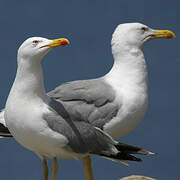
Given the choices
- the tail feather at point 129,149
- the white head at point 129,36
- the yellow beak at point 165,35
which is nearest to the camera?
the tail feather at point 129,149

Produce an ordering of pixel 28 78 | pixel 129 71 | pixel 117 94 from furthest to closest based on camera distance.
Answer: pixel 129 71 < pixel 117 94 < pixel 28 78

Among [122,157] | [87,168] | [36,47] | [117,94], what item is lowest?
[87,168]

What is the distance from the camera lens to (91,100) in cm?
601

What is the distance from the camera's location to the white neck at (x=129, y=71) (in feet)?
20.4

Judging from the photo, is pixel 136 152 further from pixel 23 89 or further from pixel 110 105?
pixel 23 89

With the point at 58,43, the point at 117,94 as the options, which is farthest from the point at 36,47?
the point at 117,94

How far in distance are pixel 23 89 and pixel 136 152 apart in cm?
131

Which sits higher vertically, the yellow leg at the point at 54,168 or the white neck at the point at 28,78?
the white neck at the point at 28,78

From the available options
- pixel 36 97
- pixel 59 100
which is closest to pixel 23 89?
pixel 36 97

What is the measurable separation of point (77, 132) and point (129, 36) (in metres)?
1.40

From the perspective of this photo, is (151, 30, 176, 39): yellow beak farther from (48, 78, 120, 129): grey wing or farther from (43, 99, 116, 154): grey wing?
(43, 99, 116, 154): grey wing

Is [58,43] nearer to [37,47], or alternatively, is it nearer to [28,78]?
[37,47]

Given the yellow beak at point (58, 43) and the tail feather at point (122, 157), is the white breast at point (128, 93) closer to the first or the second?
the tail feather at point (122, 157)

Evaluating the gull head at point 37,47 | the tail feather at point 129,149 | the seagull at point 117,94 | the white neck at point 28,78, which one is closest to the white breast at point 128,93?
the seagull at point 117,94
